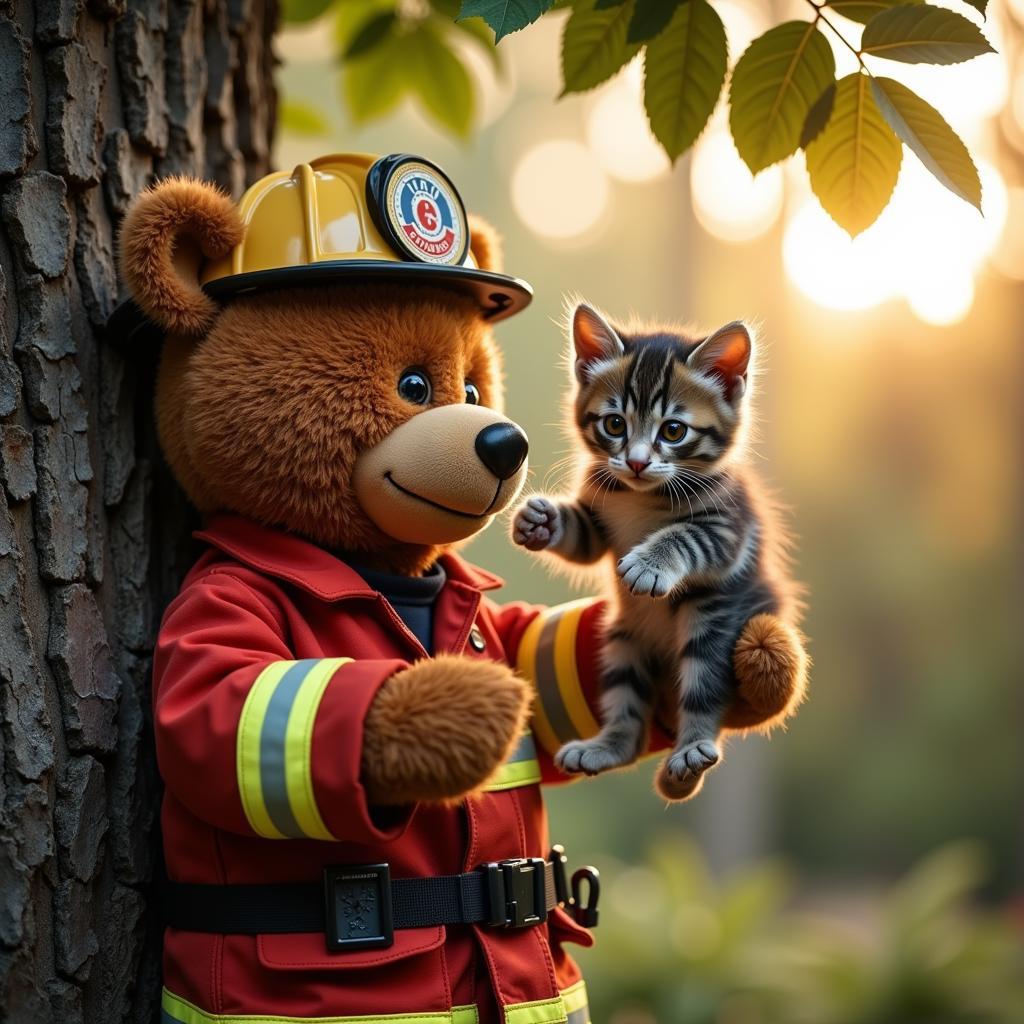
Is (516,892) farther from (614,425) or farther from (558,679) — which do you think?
(614,425)

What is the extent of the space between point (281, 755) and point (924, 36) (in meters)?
1.01

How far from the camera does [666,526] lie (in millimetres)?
1467

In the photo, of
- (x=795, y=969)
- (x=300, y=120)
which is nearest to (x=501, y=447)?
Result: (x=300, y=120)

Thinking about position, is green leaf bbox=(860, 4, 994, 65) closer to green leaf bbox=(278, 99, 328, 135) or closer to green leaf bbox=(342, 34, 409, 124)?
green leaf bbox=(342, 34, 409, 124)

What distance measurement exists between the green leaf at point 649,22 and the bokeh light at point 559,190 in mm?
7948

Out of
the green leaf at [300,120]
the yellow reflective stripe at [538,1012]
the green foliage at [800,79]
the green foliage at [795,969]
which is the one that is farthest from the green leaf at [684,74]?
the green foliage at [795,969]

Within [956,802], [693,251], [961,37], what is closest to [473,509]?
[961,37]

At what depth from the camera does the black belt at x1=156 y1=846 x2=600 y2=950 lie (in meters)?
1.30

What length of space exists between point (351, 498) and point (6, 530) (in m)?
0.40

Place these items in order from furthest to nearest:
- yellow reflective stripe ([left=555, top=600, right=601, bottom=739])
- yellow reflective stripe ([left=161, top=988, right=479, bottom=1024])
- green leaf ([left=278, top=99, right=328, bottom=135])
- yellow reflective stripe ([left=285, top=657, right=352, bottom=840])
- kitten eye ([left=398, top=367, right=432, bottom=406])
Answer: green leaf ([left=278, top=99, right=328, bottom=135]) → yellow reflective stripe ([left=555, top=600, right=601, bottom=739]) → kitten eye ([left=398, top=367, right=432, bottom=406]) → yellow reflective stripe ([left=161, top=988, right=479, bottom=1024]) → yellow reflective stripe ([left=285, top=657, right=352, bottom=840])

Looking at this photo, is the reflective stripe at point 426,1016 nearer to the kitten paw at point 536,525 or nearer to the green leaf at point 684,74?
the kitten paw at point 536,525

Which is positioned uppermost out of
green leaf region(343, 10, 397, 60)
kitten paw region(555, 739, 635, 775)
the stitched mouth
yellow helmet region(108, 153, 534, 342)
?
green leaf region(343, 10, 397, 60)

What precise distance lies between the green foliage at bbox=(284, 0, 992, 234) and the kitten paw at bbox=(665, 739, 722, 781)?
2.02 ft

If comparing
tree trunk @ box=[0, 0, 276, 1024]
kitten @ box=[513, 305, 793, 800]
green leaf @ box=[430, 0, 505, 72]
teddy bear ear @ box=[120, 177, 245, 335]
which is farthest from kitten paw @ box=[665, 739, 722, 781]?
green leaf @ box=[430, 0, 505, 72]
